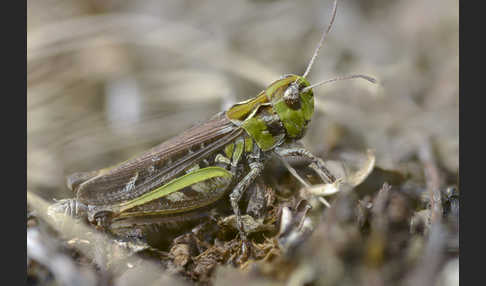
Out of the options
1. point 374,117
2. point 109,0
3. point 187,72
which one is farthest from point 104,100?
point 374,117

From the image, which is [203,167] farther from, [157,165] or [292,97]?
[292,97]

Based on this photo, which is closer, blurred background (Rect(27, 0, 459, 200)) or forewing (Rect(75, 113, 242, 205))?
forewing (Rect(75, 113, 242, 205))

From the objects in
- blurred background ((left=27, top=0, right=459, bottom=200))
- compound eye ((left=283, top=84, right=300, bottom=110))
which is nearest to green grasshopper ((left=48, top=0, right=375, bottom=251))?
compound eye ((left=283, top=84, right=300, bottom=110))

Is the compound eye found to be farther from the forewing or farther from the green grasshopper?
the forewing

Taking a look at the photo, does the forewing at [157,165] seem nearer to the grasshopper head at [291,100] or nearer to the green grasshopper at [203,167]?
the green grasshopper at [203,167]

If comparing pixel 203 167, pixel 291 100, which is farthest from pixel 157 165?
pixel 291 100

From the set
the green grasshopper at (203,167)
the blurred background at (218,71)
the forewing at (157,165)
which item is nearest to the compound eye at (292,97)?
the green grasshopper at (203,167)
